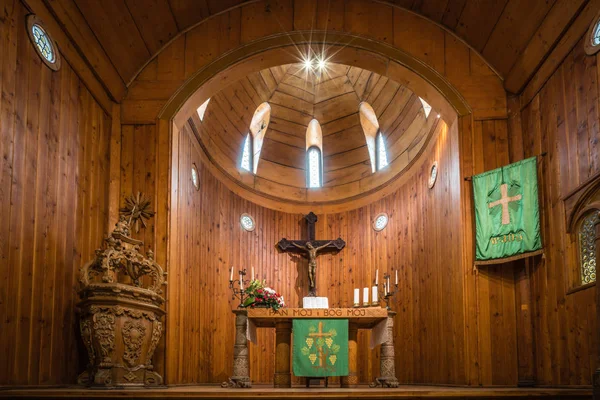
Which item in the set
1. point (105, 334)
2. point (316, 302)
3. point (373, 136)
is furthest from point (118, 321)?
point (373, 136)

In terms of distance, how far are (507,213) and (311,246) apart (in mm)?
5960

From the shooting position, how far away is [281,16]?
1027cm

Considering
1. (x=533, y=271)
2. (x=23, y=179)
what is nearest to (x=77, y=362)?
(x=23, y=179)

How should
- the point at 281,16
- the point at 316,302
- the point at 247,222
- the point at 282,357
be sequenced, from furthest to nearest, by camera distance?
the point at 247,222
the point at 281,16
the point at 316,302
the point at 282,357

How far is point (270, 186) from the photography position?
15.1 metres

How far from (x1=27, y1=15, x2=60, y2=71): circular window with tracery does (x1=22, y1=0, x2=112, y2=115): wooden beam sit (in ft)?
0.26

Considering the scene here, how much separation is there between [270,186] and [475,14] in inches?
264

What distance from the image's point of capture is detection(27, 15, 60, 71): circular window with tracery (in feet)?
24.3

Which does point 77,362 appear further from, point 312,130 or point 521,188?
point 312,130

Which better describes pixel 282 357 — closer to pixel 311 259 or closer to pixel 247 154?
pixel 311 259

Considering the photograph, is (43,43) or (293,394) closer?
(293,394)

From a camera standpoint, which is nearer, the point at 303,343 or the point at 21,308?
the point at 21,308

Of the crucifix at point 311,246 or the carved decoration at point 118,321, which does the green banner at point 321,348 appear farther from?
the crucifix at point 311,246

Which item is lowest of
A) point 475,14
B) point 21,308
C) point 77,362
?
point 77,362
